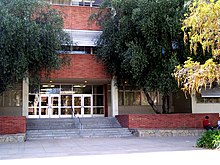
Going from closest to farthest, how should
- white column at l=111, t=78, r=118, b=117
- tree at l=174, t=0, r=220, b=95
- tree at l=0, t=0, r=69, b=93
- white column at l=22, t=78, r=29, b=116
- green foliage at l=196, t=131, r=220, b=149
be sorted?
1. tree at l=174, t=0, r=220, b=95
2. green foliage at l=196, t=131, r=220, b=149
3. tree at l=0, t=0, r=69, b=93
4. white column at l=22, t=78, r=29, b=116
5. white column at l=111, t=78, r=118, b=117

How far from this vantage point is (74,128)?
23.2 metres

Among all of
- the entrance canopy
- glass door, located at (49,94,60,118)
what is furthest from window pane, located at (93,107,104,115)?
the entrance canopy

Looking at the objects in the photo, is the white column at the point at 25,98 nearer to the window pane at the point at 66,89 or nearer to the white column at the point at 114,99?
the window pane at the point at 66,89

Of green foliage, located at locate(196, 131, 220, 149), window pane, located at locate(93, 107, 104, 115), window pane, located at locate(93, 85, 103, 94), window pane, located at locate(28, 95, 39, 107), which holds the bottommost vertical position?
green foliage, located at locate(196, 131, 220, 149)

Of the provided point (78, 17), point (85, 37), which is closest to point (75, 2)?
point (78, 17)

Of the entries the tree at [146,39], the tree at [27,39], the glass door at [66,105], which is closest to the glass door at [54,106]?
the glass door at [66,105]

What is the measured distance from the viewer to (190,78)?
40.0 feet

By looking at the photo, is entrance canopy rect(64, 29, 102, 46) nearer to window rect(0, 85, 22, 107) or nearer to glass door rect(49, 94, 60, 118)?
glass door rect(49, 94, 60, 118)

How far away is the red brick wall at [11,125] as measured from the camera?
1992 cm

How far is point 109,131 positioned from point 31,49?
7.31 meters

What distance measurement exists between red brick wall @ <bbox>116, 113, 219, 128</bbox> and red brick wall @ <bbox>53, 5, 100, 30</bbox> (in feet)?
25.4

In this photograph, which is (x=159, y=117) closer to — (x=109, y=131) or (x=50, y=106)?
(x=109, y=131)

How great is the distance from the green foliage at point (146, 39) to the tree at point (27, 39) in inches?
148

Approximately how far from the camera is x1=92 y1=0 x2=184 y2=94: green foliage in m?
20.1
